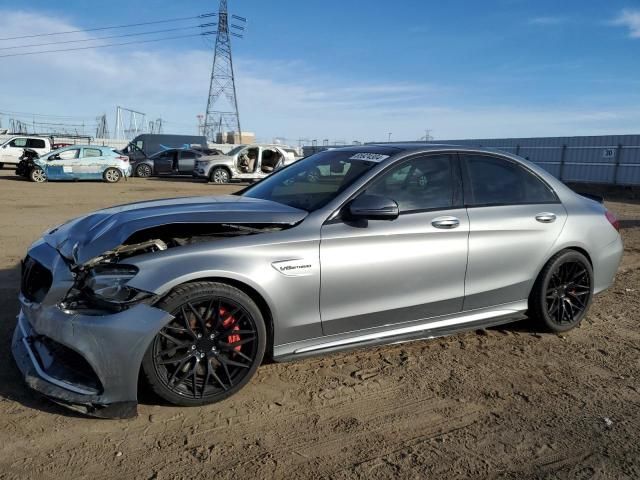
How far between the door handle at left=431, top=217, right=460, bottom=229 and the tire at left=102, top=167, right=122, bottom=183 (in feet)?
69.0

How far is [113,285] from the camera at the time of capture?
308cm

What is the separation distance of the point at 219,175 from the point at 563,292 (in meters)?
20.7

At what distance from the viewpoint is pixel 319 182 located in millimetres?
4340

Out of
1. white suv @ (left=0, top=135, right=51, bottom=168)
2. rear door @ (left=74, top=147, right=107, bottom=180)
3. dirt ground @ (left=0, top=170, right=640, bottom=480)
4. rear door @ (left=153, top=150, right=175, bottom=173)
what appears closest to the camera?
dirt ground @ (left=0, top=170, right=640, bottom=480)

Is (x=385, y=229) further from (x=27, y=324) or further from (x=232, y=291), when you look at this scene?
(x=27, y=324)

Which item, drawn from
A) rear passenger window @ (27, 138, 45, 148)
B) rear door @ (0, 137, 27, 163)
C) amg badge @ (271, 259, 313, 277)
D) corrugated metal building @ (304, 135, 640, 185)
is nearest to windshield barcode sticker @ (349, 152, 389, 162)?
amg badge @ (271, 259, 313, 277)

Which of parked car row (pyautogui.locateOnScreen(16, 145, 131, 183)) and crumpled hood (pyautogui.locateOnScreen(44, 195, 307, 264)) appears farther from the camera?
parked car row (pyautogui.locateOnScreen(16, 145, 131, 183))

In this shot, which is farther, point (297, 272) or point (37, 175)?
point (37, 175)

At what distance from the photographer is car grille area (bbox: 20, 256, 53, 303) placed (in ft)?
11.0

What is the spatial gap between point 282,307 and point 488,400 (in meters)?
1.52

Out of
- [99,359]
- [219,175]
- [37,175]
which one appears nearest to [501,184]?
[99,359]

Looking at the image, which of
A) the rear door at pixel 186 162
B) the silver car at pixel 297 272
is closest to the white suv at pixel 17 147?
the rear door at pixel 186 162

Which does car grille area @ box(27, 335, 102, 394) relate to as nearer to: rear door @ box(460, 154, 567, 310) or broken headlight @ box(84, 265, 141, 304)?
broken headlight @ box(84, 265, 141, 304)

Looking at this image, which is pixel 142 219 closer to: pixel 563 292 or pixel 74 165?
pixel 563 292
